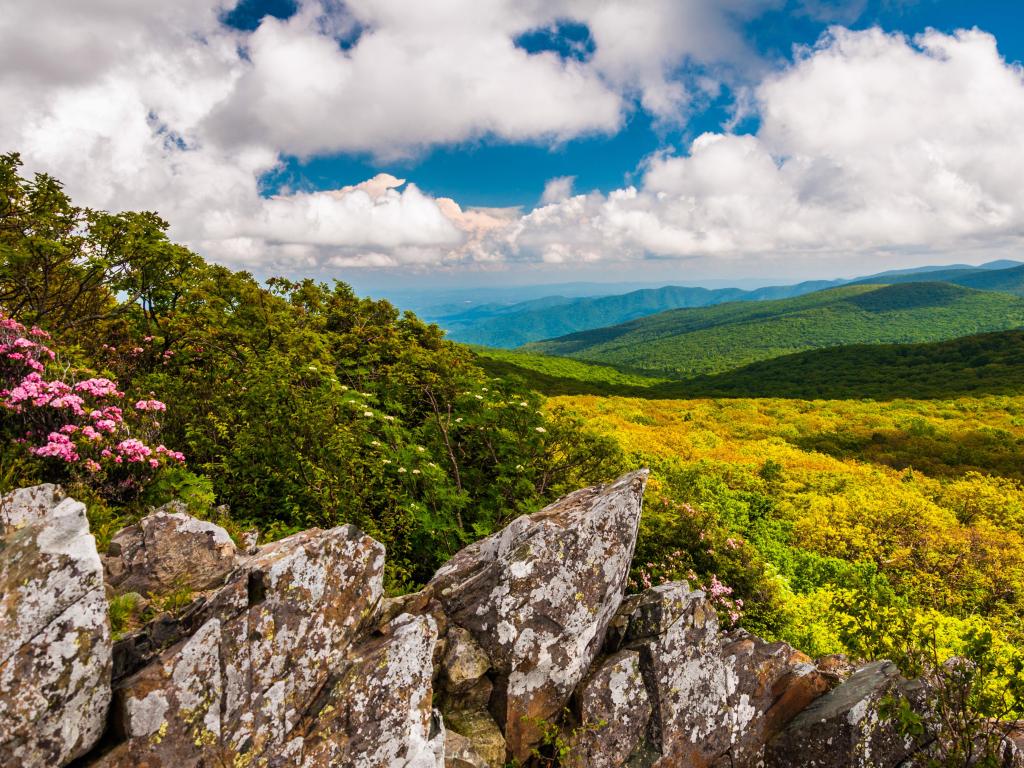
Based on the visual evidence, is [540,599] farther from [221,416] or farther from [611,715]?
→ [221,416]

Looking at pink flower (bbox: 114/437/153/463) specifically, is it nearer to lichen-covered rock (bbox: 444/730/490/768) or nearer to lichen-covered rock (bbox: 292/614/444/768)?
lichen-covered rock (bbox: 292/614/444/768)

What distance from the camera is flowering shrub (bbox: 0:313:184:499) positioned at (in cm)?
893

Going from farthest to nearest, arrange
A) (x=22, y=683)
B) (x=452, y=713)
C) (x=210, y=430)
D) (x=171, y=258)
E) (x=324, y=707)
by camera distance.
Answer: (x=171, y=258)
(x=210, y=430)
(x=452, y=713)
(x=324, y=707)
(x=22, y=683)

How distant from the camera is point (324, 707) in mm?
Answer: 6695

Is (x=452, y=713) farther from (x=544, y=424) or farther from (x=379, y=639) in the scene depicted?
(x=544, y=424)

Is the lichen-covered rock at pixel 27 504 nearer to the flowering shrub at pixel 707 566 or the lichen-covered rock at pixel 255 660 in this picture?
the lichen-covered rock at pixel 255 660

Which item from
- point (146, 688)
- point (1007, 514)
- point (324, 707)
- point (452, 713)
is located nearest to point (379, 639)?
point (324, 707)

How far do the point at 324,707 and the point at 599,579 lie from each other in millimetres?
5009

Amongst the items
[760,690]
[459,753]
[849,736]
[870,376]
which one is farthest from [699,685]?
[870,376]

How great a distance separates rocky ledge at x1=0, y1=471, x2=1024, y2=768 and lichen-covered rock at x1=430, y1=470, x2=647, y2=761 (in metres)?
0.04

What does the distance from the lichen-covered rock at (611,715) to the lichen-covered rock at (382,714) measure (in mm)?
2748

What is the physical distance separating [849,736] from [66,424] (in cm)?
1675

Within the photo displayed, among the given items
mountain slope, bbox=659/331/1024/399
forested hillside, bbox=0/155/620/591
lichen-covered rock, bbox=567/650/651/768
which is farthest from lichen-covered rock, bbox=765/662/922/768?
mountain slope, bbox=659/331/1024/399

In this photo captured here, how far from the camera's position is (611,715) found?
861cm
